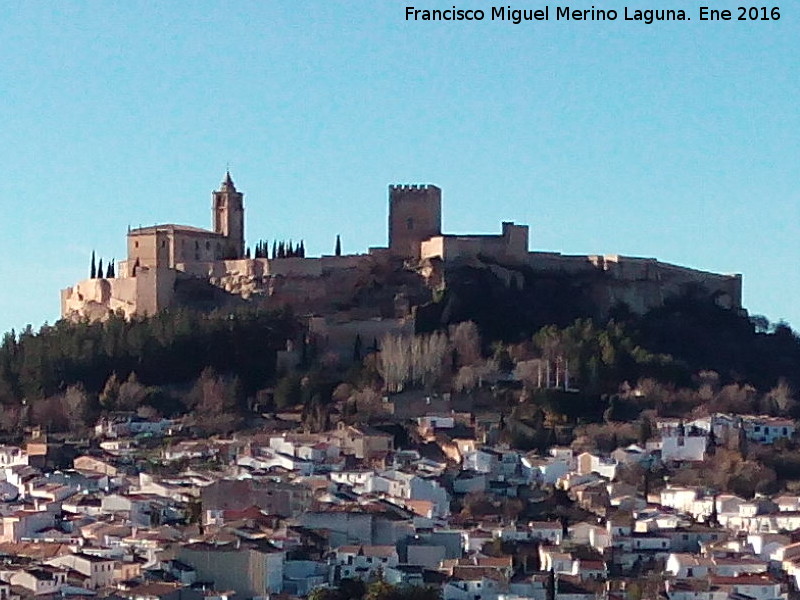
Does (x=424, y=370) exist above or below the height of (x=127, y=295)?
below

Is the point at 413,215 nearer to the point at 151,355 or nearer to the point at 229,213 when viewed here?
the point at 229,213

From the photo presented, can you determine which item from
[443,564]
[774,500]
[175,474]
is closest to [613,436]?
[774,500]

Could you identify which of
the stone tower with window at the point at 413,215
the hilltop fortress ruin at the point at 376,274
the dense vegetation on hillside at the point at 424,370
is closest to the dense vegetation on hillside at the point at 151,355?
the dense vegetation on hillside at the point at 424,370

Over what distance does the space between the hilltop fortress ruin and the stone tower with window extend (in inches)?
1.0

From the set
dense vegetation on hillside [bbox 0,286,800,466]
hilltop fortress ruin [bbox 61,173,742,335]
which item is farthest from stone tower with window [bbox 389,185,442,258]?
dense vegetation on hillside [bbox 0,286,800,466]

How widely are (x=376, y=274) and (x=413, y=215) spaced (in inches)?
108

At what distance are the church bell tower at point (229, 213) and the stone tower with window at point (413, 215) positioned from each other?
441 centimetres

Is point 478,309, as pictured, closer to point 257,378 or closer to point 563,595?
point 257,378

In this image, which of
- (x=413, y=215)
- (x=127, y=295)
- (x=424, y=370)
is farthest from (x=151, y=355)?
(x=413, y=215)

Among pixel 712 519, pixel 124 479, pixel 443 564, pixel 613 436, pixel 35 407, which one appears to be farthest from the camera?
pixel 35 407

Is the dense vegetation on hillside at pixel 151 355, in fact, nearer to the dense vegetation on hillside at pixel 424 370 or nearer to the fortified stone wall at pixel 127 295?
the dense vegetation on hillside at pixel 424 370

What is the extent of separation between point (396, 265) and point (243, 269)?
369 centimetres

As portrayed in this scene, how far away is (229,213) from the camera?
58594 mm

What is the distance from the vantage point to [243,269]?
5497 cm
